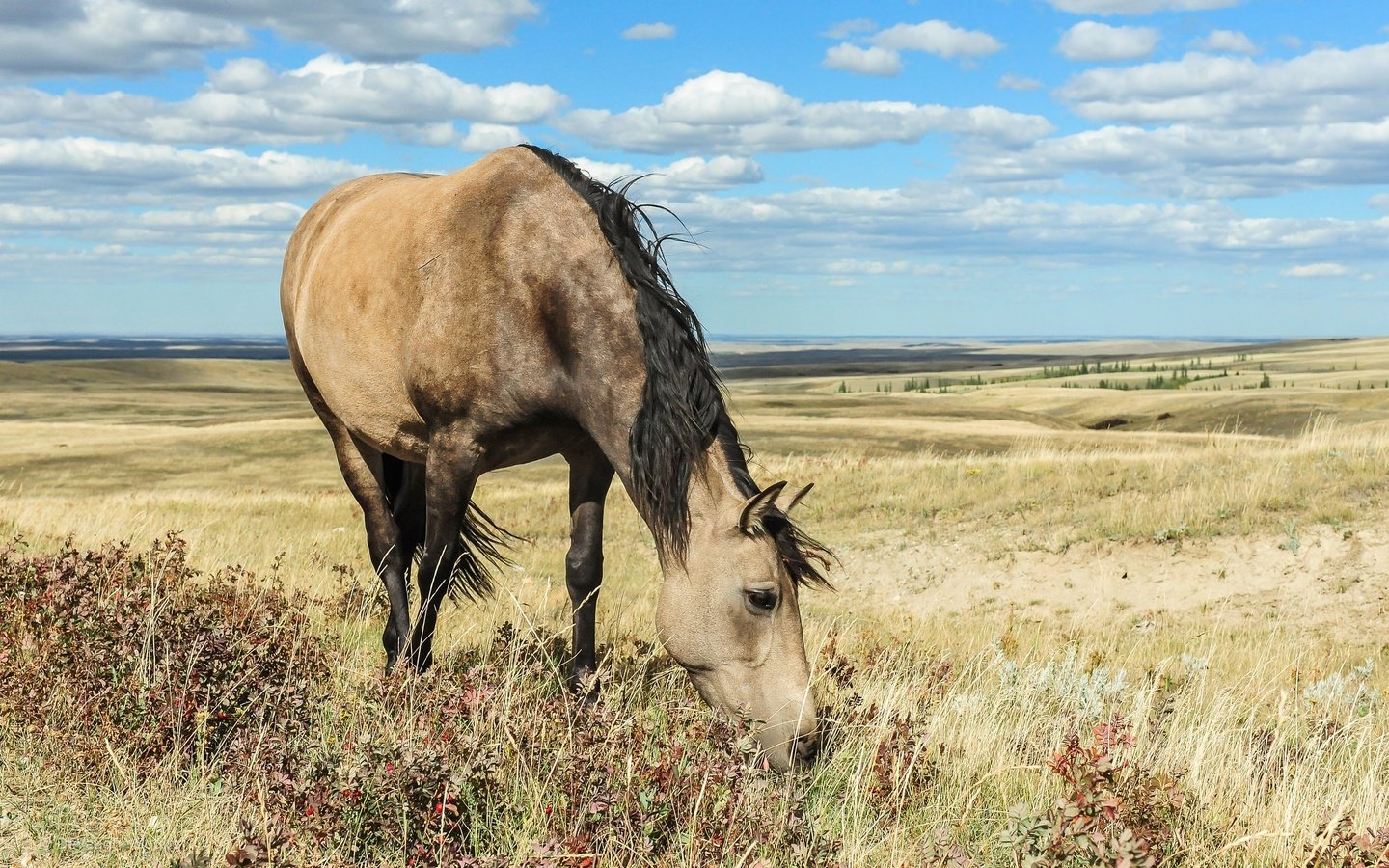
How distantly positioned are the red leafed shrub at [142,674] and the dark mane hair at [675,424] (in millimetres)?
1790

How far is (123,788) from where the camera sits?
4398 millimetres

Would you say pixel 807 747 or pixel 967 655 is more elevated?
pixel 807 747

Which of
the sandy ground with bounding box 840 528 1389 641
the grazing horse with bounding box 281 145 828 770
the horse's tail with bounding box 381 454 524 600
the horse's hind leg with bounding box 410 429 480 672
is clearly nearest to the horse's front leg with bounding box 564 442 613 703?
the grazing horse with bounding box 281 145 828 770

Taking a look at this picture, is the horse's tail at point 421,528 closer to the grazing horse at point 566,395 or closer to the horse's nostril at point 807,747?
the grazing horse at point 566,395

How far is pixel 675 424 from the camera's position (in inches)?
194

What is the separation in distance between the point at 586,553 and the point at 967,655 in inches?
139

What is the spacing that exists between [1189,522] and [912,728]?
9459mm

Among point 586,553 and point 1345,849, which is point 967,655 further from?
point 1345,849

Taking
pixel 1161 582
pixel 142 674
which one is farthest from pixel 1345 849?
pixel 1161 582

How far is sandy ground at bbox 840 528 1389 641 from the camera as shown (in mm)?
11148

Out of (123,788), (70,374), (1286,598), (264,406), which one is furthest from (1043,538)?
(70,374)

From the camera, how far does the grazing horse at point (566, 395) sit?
4.67 m

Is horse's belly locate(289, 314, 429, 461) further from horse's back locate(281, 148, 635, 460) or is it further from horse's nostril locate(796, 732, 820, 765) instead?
horse's nostril locate(796, 732, 820, 765)

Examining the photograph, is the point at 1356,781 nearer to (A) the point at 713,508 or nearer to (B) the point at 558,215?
(A) the point at 713,508
